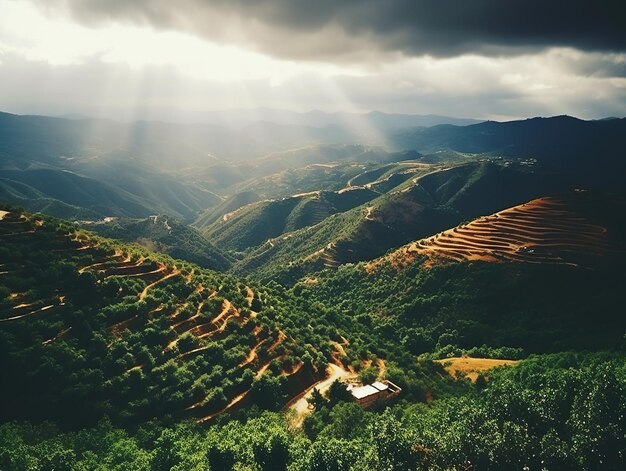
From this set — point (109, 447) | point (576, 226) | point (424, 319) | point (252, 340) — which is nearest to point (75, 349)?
point (109, 447)

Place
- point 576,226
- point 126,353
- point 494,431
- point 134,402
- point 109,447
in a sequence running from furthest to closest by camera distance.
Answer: point 576,226, point 126,353, point 134,402, point 109,447, point 494,431

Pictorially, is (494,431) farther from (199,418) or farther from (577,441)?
(199,418)

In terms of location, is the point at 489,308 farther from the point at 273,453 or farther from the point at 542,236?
the point at 273,453

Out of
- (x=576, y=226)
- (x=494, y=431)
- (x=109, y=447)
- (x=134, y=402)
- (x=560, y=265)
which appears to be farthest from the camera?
(x=576, y=226)

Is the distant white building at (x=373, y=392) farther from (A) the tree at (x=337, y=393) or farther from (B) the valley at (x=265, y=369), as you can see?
(A) the tree at (x=337, y=393)

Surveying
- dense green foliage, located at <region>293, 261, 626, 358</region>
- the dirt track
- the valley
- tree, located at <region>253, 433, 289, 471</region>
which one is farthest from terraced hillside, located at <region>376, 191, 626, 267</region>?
tree, located at <region>253, 433, 289, 471</region>

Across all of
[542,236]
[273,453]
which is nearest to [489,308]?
[542,236]

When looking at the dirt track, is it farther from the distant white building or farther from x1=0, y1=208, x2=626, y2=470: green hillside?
the distant white building
